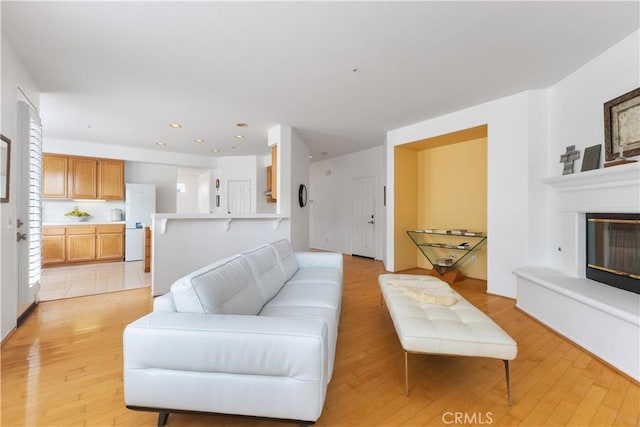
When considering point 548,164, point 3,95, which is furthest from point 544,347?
point 3,95

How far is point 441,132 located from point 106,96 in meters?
4.58

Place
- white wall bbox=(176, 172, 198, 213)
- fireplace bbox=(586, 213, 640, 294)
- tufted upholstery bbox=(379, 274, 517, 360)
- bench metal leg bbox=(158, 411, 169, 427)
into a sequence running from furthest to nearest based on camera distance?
white wall bbox=(176, 172, 198, 213) → fireplace bbox=(586, 213, 640, 294) → tufted upholstery bbox=(379, 274, 517, 360) → bench metal leg bbox=(158, 411, 169, 427)

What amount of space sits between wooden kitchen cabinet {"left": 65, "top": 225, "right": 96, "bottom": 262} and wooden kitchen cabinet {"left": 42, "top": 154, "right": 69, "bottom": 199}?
29.3 inches

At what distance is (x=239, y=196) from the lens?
23.6ft

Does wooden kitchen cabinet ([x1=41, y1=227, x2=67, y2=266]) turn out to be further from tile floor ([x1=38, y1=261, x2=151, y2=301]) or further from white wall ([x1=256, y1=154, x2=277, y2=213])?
white wall ([x1=256, y1=154, x2=277, y2=213])

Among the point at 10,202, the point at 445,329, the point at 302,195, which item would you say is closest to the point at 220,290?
the point at 445,329

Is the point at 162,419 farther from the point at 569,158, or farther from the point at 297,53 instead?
the point at 569,158

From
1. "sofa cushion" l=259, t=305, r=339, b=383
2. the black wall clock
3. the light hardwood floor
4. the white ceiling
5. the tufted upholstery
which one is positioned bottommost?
the light hardwood floor

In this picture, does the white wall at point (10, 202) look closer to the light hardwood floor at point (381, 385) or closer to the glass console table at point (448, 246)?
the light hardwood floor at point (381, 385)

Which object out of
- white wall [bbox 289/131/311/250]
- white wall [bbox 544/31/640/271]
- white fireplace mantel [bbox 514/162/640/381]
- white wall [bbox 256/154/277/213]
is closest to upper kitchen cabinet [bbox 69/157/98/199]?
white wall [bbox 256/154/277/213]

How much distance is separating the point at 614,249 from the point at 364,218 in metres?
4.36

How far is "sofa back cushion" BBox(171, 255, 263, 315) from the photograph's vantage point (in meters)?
1.43

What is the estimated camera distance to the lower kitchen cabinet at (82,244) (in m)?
5.23

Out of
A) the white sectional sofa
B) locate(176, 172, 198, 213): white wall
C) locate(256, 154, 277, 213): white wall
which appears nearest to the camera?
the white sectional sofa
